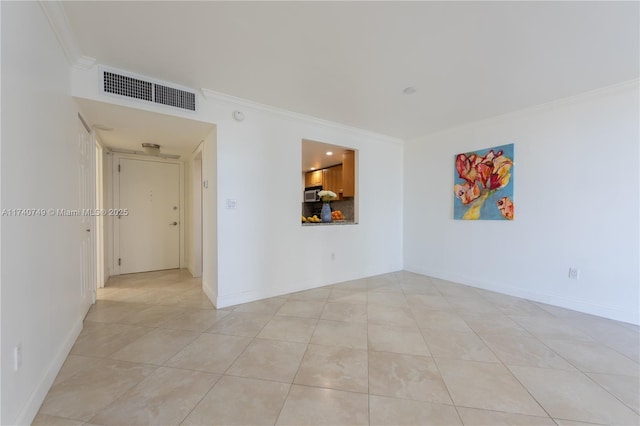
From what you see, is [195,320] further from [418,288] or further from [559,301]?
[559,301]

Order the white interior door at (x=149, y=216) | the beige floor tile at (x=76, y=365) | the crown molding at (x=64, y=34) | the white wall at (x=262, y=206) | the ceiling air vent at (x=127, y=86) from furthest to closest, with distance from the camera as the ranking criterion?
the white interior door at (x=149, y=216)
the white wall at (x=262, y=206)
the ceiling air vent at (x=127, y=86)
the beige floor tile at (x=76, y=365)
the crown molding at (x=64, y=34)

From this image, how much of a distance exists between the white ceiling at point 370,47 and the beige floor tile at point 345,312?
2.40 meters

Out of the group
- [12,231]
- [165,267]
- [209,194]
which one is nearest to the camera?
[12,231]

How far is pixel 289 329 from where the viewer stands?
7.88 feet

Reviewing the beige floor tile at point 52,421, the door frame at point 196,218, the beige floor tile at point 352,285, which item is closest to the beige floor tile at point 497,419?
the beige floor tile at point 52,421

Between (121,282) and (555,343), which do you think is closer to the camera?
(555,343)

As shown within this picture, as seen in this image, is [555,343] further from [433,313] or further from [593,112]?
[593,112]

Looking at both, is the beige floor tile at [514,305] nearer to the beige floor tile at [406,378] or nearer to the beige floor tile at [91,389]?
the beige floor tile at [406,378]

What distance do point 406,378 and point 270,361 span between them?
95 cm

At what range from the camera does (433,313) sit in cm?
280

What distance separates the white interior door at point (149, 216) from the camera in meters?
4.43

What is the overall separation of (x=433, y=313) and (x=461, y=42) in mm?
2545

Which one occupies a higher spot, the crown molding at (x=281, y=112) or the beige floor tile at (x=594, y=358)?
the crown molding at (x=281, y=112)

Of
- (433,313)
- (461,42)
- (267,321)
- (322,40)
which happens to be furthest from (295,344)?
(461,42)
